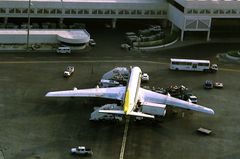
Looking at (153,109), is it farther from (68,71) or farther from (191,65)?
(191,65)

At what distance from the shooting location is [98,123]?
91125 mm

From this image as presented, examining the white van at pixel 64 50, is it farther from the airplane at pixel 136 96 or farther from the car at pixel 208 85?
the car at pixel 208 85

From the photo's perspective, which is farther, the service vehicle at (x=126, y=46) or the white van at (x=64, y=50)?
the service vehicle at (x=126, y=46)

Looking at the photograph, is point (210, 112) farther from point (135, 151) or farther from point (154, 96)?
point (135, 151)

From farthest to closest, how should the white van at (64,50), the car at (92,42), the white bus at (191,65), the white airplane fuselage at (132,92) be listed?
the car at (92,42) → the white van at (64,50) → the white bus at (191,65) → the white airplane fuselage at (132,92)

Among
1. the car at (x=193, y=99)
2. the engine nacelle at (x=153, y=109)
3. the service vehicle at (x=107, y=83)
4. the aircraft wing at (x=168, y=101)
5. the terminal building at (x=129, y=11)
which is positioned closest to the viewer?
the engine nacelle at (x=153, y=109)

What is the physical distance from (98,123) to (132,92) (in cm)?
755

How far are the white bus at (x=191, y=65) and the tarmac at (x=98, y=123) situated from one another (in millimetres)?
1377

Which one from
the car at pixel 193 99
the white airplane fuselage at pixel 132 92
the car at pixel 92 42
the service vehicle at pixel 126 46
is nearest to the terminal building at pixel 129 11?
the car at pixel 92 42

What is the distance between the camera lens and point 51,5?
13575 centimetres

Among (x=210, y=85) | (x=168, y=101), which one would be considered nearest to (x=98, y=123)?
(x=168, y=101)

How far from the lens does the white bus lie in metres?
117

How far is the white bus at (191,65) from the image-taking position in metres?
117

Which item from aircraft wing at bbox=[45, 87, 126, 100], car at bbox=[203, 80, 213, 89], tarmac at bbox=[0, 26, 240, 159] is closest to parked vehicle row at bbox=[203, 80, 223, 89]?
car at bbox=[203, 80, 213, 89]
